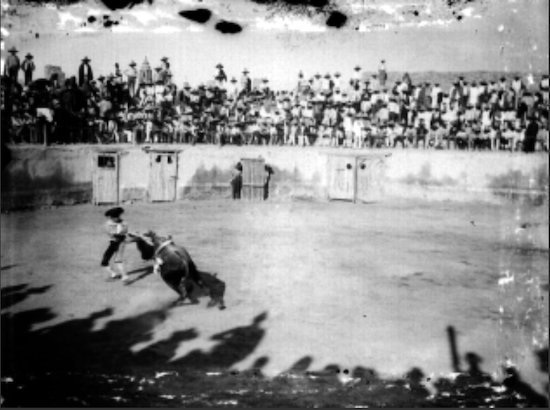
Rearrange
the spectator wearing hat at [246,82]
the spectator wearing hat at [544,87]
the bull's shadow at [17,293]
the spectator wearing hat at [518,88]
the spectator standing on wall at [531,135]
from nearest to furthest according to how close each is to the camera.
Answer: the spectator wearing hat at [544,87]
the spectator wearing hat at [518,88]
the spectator standing on wall at [531,135]
the bull's shadow at [17,293]
the spectator wearing hat at [246,82]

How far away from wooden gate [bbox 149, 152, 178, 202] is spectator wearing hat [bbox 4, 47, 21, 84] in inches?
76.7

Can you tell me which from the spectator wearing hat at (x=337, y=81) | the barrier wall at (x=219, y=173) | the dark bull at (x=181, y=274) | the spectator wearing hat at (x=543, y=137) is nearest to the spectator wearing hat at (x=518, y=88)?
the spectator wearing hat at (x=543, y=137)

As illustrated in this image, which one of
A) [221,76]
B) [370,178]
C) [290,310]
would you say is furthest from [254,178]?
[290,310]

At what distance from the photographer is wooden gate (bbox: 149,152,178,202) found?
817 centimetres

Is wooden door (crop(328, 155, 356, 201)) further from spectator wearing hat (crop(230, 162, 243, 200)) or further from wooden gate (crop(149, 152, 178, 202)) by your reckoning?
wooden gate (crop(149, 152, 178, 202))

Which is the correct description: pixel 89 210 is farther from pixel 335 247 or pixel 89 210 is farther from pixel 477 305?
pixel 477 305

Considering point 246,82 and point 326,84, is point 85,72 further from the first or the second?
point 326,84

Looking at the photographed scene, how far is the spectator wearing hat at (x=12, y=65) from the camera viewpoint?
7711mm

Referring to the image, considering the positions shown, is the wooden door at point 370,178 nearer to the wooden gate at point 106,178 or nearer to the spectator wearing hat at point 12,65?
the wooden gate at point 106,178

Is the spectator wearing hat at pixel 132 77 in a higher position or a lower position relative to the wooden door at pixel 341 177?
higher

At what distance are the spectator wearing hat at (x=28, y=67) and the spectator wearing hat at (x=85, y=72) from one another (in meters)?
0.57

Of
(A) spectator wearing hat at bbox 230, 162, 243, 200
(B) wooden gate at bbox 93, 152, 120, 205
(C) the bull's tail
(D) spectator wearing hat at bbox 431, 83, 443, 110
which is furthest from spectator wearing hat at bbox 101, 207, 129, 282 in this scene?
(D) spectator wearing hat at bbox 431, 83, 443, 110

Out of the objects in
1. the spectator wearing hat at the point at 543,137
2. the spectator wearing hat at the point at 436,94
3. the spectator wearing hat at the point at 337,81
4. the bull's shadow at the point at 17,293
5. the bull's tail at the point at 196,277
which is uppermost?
the spectator wearing hat at the point at 337,81

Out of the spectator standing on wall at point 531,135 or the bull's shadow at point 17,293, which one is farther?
the bull's shadow at point 17,293
